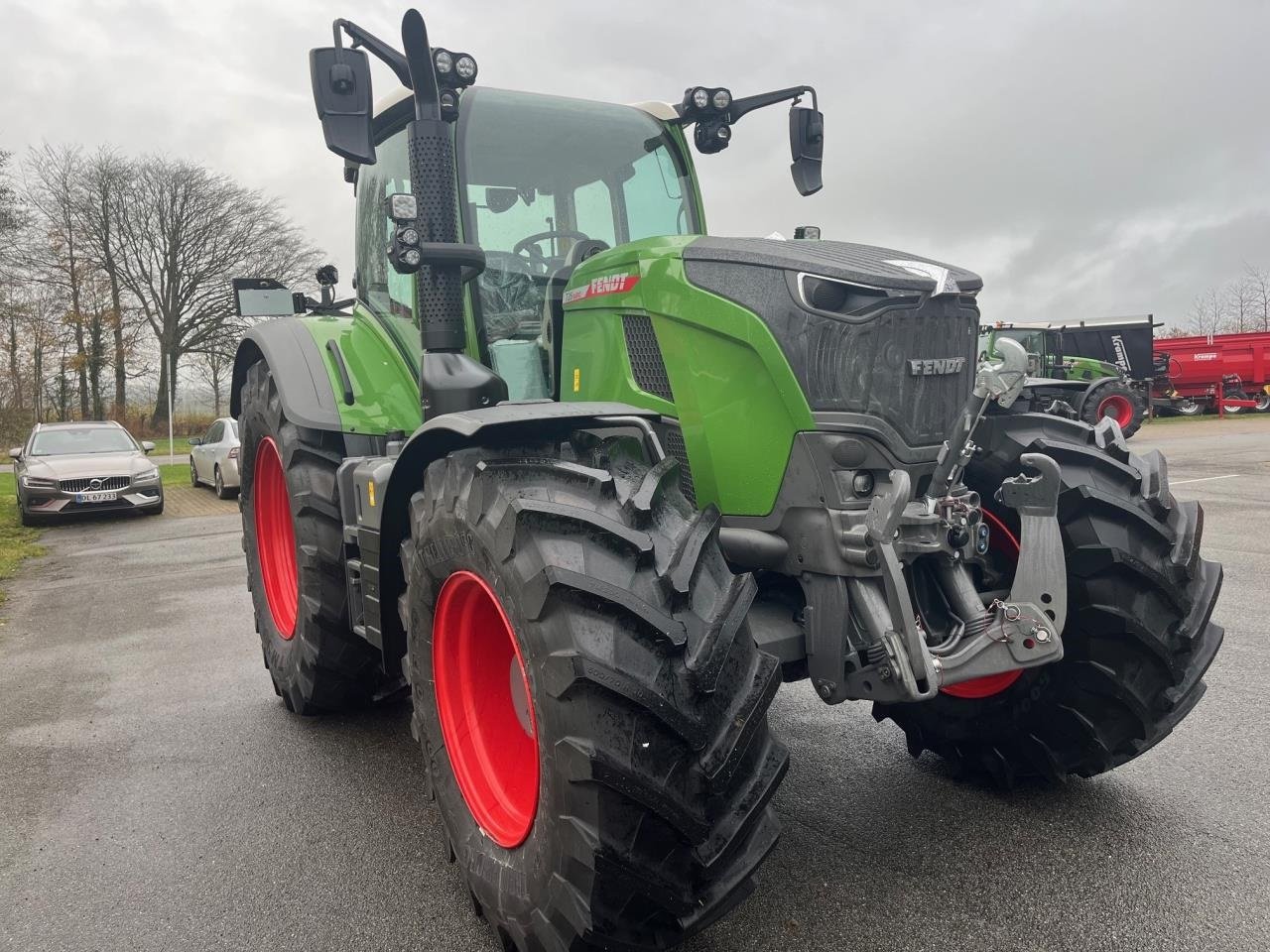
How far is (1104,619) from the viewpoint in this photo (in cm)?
283

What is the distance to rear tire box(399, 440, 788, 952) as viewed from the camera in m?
1.99

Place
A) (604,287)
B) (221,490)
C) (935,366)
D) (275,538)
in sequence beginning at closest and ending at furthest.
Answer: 1. (935,366)
2. (604,287)
3. (275,538)
4. (221,490)

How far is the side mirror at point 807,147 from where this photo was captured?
372 cm

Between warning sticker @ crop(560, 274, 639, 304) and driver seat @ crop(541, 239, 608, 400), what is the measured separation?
147mm

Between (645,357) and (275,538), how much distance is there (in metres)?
2.78

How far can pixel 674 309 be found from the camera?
105 inches

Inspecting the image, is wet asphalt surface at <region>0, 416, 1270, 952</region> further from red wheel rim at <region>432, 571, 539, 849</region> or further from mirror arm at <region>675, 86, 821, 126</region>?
mirror arm at <region>675, 86, 821, 126</region>

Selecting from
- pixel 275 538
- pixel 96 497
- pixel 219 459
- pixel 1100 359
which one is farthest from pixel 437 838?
pixel 1100 359

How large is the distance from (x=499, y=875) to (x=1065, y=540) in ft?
6.12

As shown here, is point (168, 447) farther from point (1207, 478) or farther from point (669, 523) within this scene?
point (669, 523)

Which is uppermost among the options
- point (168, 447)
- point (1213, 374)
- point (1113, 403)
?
point (1213, 374)

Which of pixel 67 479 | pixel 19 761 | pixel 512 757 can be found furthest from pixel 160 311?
pixel 512 757

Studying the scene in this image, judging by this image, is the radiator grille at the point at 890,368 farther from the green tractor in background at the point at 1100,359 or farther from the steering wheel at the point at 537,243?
the green tractor in background at the point at 1100,359

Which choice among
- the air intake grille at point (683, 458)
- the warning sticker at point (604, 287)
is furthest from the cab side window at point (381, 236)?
the air intake grille at point (683, 458)
